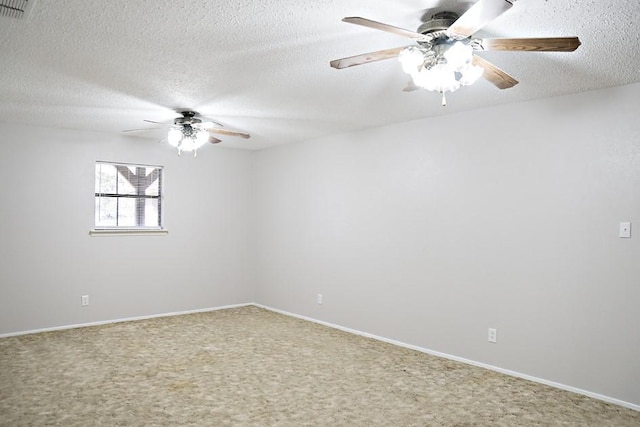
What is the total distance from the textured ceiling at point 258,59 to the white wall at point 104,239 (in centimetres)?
76

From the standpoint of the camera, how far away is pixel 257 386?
365 centimetres

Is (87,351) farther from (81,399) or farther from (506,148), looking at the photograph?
(506,148)

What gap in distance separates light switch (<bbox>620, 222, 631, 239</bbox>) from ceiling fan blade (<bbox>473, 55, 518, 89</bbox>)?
1.47 metres

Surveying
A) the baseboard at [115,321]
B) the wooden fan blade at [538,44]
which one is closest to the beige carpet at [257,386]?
the baseboard at [115,321]

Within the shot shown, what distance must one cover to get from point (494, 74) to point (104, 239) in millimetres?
4786

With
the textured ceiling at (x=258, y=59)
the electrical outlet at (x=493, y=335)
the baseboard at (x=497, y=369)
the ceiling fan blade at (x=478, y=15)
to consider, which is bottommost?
the baseboard at (x=497, y=369)

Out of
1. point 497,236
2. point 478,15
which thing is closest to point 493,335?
point 497,236

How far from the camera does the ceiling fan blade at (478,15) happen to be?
6.13ft

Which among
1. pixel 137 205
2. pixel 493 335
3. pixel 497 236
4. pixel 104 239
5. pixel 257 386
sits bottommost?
pixel 257 386

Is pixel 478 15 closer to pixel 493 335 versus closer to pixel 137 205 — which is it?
pixel 493 335

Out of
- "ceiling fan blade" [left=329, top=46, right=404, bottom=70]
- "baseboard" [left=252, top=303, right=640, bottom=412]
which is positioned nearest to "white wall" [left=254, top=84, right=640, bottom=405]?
"baseboard" [left=252, top=303, right=640, bottom=412]

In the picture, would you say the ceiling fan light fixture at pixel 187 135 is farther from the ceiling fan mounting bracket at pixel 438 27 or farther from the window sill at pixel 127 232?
the ceiling fan mounting bracket at pixel 438 27

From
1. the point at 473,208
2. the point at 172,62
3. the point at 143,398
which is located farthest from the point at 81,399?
the point at 473,208

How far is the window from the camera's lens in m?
5.76
